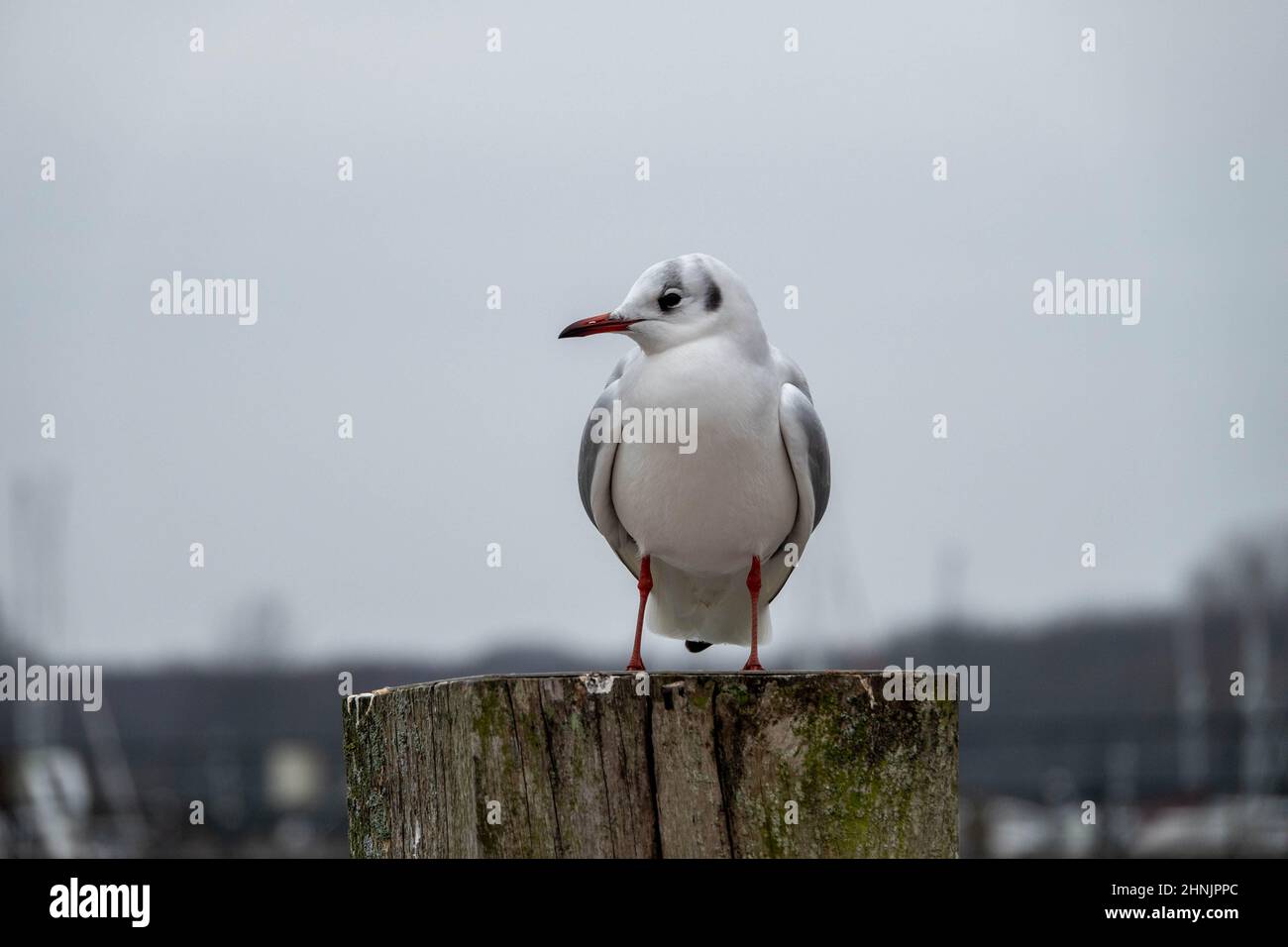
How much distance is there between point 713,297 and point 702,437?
1.70 feet

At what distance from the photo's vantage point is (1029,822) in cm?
2884

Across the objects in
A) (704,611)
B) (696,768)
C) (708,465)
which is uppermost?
(708,465)

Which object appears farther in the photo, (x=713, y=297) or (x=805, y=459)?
(x=805, y=459)

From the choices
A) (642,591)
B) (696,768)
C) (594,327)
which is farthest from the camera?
(642,591)

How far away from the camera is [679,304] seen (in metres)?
5.77

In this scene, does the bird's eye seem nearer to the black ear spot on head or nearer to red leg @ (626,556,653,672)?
the black ear spot on head

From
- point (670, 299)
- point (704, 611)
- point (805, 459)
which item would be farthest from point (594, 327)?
point (704, 611)

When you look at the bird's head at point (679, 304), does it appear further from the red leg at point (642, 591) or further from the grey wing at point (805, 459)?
the red leg at point (642, 591)

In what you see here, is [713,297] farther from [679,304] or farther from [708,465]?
[708,465]

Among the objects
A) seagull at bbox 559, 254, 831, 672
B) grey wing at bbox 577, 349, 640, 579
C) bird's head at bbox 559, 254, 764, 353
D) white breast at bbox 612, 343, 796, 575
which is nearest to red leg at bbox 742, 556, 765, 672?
seagull at bbox 559, 254, 831, 672

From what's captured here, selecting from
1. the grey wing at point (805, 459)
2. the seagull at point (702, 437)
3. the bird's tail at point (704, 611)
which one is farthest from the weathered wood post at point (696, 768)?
the bird's tail at point (704, 611)

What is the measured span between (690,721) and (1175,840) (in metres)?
24.6
